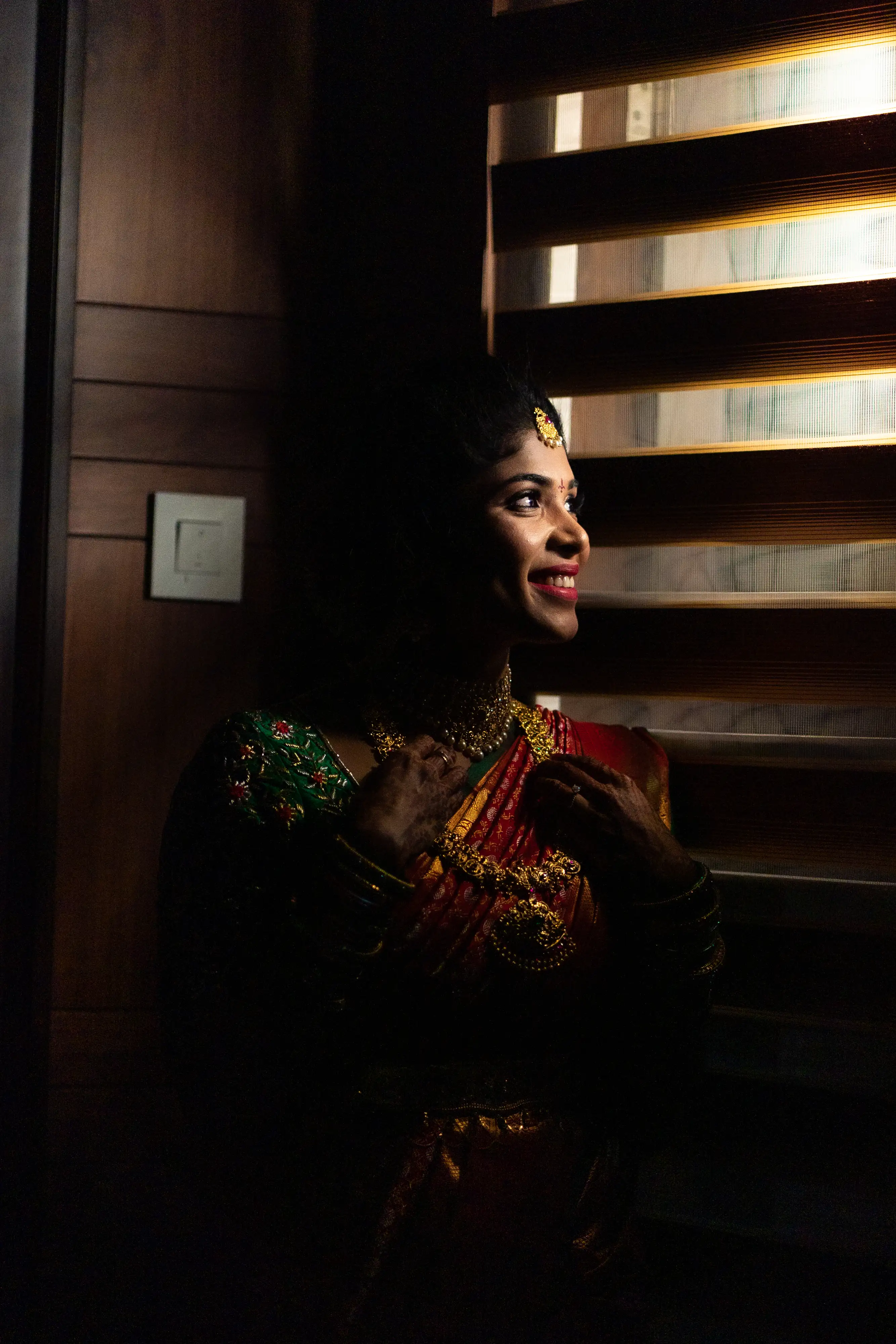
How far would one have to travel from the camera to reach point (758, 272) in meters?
1.15

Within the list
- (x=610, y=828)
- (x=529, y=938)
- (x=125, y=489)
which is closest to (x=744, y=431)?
(x=610, y=828)

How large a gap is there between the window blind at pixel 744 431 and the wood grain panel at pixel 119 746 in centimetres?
43

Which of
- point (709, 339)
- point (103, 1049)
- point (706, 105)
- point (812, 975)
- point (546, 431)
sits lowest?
point (103, 1049)

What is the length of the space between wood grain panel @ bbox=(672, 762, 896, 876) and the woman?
0.42ft

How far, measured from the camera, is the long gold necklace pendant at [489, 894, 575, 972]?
91cm

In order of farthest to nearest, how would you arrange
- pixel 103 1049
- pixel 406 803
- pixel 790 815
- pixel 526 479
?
pixel 103 1049
pixel 790 815
pixel 526 479
pixel 406 803

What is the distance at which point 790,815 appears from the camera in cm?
110

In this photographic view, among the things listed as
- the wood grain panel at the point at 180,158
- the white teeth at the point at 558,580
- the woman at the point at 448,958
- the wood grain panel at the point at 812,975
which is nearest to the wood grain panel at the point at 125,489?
the wood grain panel at the point at 180,158

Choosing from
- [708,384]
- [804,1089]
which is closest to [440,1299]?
[804,1089]

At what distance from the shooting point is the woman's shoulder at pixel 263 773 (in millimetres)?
938

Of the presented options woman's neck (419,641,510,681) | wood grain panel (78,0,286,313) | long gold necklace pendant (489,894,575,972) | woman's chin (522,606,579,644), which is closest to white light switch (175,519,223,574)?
wood grain panel (78,0,286,313)

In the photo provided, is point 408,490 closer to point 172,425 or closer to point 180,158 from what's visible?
point 172,425

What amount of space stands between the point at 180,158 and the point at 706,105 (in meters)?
0.64

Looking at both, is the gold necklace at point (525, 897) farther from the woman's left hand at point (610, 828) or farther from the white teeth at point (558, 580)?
the white teeth at point (558, 580)
